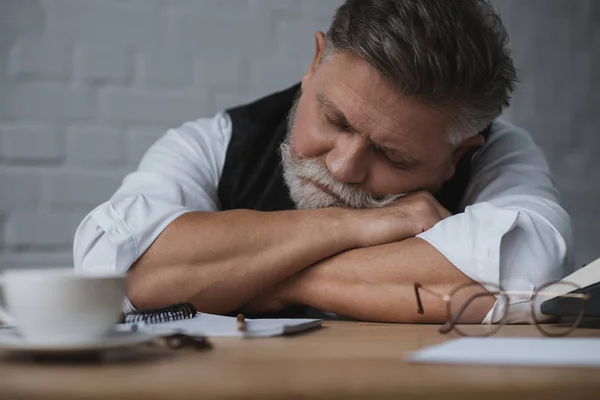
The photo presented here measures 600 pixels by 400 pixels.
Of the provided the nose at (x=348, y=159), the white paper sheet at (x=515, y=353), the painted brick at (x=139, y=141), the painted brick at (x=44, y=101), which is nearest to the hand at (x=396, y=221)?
the nose at (x=348, y=159)

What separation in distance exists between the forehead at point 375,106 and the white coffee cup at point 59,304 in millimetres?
985

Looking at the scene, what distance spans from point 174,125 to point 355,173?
1.17 metres

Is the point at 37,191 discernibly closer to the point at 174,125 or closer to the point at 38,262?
the point at 38,262

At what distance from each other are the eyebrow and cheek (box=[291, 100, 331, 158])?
0.04 meters

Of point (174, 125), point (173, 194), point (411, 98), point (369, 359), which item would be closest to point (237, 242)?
point (173, 194)

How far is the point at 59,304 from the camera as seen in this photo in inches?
26.9

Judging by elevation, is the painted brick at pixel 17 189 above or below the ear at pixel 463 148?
below

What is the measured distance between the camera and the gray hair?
1.58 meters

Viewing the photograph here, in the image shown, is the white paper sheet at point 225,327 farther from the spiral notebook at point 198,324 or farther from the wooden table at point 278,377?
the wooden table at point 278,377

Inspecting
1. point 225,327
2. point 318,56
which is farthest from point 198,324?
point 318,56

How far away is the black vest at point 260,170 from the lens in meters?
1.86

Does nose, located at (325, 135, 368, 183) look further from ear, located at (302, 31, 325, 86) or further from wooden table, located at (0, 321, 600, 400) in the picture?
wooden table, located at (0, 321, 600, 400)

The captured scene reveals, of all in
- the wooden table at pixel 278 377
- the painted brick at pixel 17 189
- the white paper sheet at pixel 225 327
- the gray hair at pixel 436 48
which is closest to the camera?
the wooden table at pixel 278 377

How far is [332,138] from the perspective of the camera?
1.65 meters
